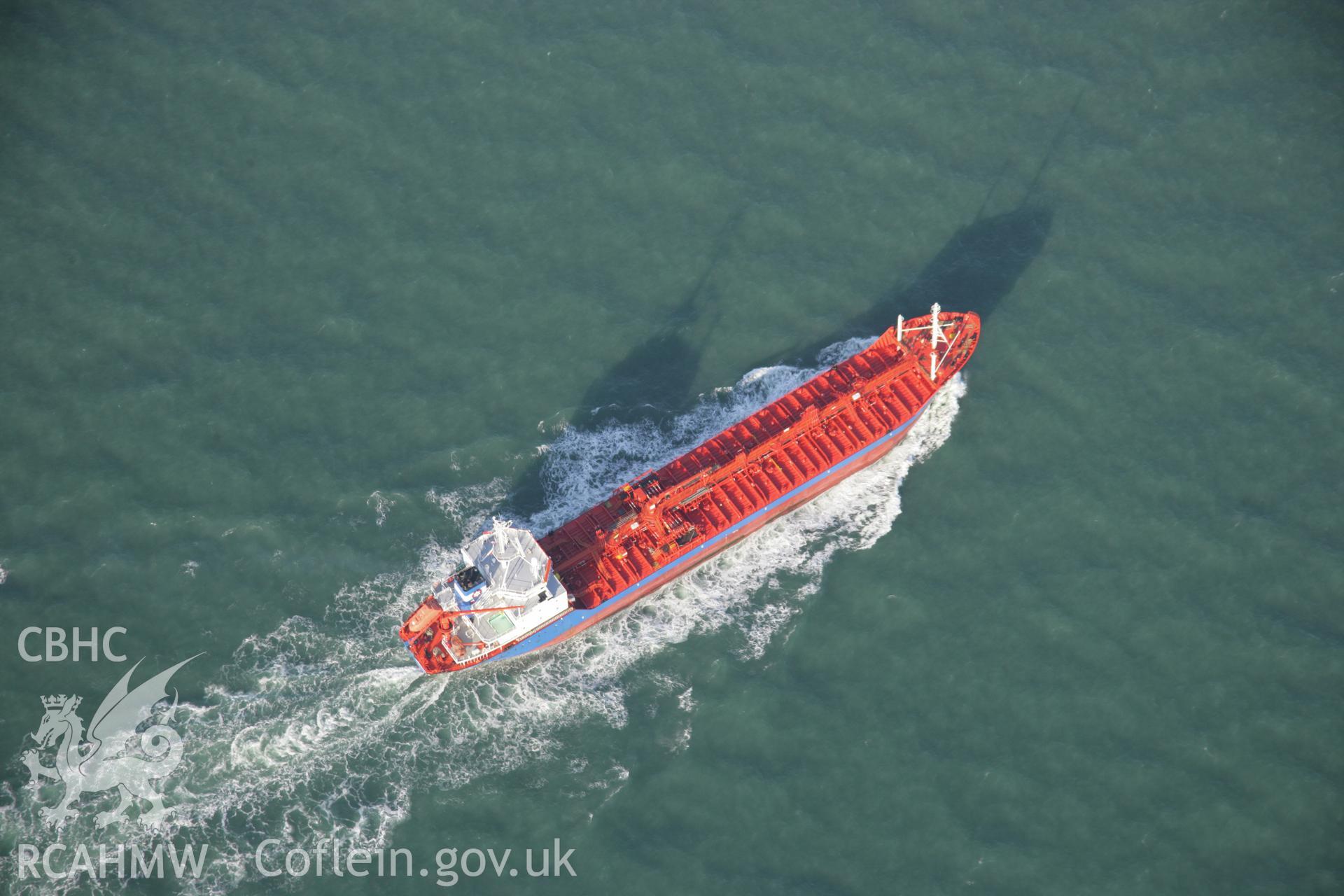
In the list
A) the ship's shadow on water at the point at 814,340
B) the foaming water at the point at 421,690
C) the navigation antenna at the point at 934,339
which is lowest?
the foaming water at the point at 421,690

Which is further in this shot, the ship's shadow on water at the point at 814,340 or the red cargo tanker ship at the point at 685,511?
the ship's shadow on water at the point at 814,340

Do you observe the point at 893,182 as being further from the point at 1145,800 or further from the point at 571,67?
the point at 1145,800

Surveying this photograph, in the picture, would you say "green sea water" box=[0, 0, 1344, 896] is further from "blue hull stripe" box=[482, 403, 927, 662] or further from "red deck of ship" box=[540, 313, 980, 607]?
"red deck of ship" box=[540, 313, 980, 607]

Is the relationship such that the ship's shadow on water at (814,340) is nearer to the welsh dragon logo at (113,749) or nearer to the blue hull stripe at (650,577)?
the blue hull stripe at (650,577)

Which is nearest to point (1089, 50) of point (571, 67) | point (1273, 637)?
point (571, 67)

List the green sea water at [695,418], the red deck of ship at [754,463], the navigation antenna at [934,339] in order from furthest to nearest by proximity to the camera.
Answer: the navigation antenna at [934,339], the red deck of ship at [754,463], the green sea water at [695,418]

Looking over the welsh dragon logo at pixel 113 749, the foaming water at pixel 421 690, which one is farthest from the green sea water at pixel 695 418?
the welsh dragon logo at pixel 113 749

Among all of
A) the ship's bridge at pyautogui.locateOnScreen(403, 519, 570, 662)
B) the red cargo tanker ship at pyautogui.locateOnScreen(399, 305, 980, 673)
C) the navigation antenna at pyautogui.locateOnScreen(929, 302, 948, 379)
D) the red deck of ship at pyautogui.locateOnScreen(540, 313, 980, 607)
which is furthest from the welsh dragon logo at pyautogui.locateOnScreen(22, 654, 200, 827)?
the navigation antenna at pyautogui.locateOnScreen(929, 302, 948, 379)
